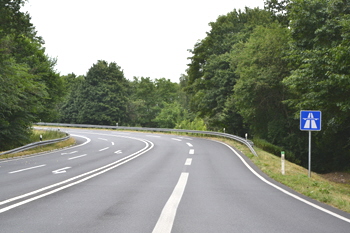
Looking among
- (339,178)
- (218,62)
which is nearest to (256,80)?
(339,178)

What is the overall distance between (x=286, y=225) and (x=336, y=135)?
18.7 metres

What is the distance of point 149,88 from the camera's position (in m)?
73.8

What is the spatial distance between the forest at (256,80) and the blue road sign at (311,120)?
1.47 meters

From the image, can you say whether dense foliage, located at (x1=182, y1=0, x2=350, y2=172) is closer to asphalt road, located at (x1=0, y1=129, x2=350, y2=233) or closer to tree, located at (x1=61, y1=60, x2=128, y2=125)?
asphalt road, located at (x1=0, y1=129, x2=350, y2=233)

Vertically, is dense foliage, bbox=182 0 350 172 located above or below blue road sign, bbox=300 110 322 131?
above

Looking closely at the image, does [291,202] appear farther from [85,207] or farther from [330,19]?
[330,19]

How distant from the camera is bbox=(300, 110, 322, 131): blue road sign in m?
11.4

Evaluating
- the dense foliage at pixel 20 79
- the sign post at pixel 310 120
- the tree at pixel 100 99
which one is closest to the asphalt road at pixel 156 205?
the sign post at pixel 310 120

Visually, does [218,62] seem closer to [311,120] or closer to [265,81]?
[265,81]

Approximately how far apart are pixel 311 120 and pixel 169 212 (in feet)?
27.1

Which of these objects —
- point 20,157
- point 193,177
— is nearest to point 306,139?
point 193,177

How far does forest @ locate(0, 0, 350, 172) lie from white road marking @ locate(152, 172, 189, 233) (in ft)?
26.0

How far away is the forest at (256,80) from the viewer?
14562 mm

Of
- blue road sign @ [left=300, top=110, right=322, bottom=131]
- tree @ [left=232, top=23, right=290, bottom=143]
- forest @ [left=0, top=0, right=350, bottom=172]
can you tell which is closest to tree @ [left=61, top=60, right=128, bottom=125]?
forest @ [left=0, top=0, right=350, bottom=172]
